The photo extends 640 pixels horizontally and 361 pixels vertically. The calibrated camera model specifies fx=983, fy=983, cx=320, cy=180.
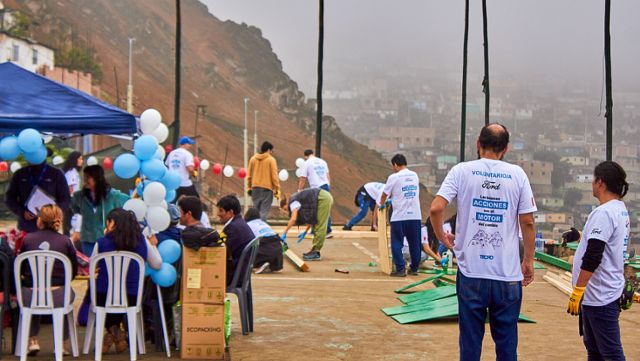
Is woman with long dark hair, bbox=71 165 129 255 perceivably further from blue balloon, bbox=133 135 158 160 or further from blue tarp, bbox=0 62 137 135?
blue balloon, bbox=133 135 158 160

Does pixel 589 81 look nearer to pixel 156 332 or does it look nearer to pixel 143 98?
pixel 143 98

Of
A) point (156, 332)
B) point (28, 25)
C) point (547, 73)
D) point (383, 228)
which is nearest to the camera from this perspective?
point (156, 332)

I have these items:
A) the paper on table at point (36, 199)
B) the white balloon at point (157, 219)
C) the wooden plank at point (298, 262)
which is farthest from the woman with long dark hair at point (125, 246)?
the wooden plank at point (298, 262)

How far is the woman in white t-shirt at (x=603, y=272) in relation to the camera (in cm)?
595

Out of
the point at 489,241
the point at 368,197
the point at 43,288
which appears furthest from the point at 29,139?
the point at 368,197

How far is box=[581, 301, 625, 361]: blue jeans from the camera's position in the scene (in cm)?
598

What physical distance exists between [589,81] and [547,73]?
2588cm

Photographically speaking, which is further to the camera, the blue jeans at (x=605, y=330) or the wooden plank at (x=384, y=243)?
the wooden plank at (x=384, y=243)

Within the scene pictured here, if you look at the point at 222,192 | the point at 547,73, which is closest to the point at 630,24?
the point at 222,192

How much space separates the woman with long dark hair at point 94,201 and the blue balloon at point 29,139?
1.11m

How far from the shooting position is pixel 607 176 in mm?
6141

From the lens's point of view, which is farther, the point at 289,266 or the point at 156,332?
the point at 289,266

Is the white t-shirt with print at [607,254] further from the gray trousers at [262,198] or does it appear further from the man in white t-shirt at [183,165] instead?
the gray trousers at [262,198]

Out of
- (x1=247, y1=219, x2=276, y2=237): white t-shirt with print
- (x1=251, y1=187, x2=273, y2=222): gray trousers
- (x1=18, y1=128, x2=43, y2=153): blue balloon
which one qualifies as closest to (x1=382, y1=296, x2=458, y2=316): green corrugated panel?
(x1=247, y1=219, x2=276, y2=237): white t-shirt with print
